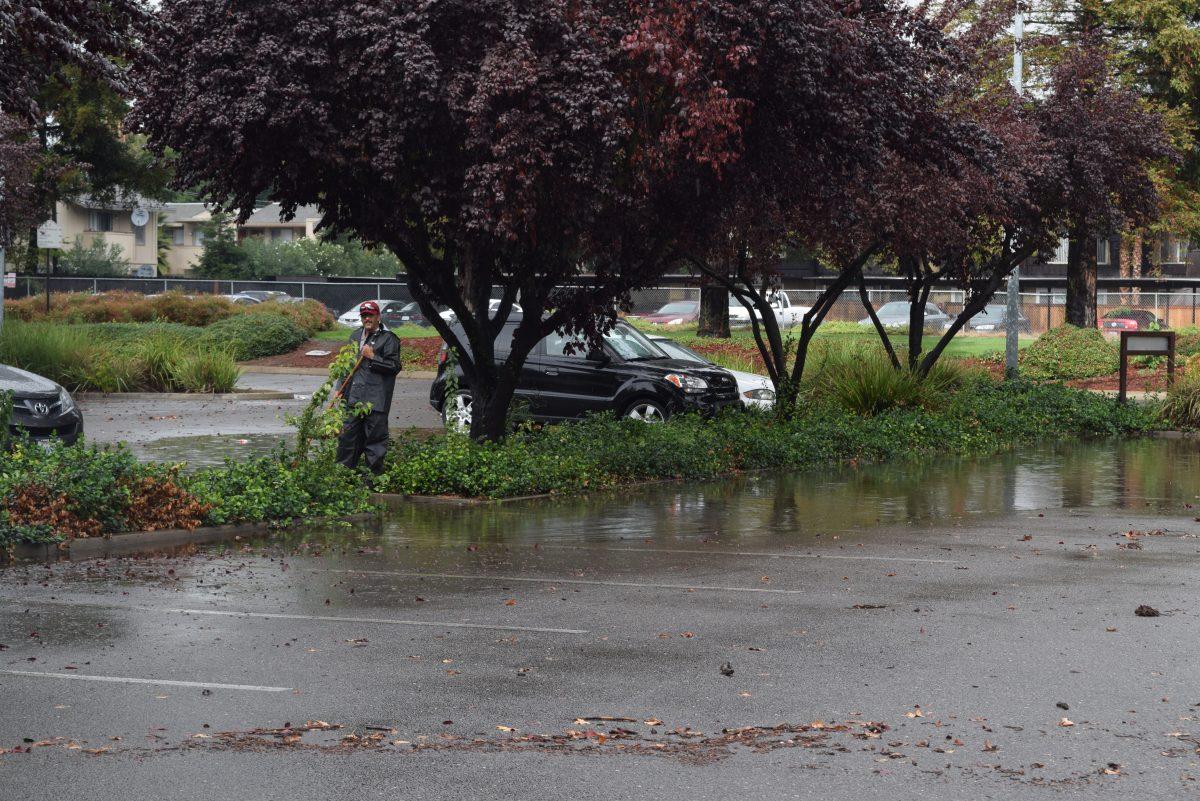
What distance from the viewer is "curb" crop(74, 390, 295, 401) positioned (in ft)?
96.5

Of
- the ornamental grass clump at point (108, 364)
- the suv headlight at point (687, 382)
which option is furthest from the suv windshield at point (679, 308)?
the suv headlight at point (687, 382)

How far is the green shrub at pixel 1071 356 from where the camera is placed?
35.8 meters

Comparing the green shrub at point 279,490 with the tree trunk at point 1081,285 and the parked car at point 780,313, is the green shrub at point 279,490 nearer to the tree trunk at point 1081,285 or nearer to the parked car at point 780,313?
the tree trunk at point 1081,285

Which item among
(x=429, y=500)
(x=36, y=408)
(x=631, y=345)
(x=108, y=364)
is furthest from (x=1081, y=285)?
(x=36, y=408)

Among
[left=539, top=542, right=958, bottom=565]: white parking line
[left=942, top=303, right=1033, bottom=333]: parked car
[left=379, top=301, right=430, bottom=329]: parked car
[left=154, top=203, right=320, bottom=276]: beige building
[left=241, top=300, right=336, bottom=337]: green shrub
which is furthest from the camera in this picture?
[left=154, top=203, right=320, bottom=276]: beige building

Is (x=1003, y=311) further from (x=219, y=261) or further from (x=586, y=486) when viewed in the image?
(x=219, y=261)

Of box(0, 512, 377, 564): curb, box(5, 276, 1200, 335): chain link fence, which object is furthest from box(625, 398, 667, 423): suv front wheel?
box(5, 276, 1200, 335): chain link fence

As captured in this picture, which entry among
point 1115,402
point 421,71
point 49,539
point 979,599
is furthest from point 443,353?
point 1115,402

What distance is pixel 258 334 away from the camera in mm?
43125

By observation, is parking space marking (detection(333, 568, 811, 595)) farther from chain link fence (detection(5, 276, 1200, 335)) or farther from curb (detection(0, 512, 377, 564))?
chain link fence (detection(5, 276, 1200, 335))

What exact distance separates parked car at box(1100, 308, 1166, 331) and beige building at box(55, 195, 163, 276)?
1997 inches

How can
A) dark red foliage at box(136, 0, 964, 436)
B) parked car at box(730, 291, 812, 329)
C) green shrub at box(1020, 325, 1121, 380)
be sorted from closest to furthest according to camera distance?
dark red foliage at box(136, 0, 964, 436)
green shrub at box(1020, 325, 1121, 380)
parked car at box(730, 291, 812, 329)

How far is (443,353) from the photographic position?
18984 mm

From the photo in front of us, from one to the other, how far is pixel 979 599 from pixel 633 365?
37.6 feet
